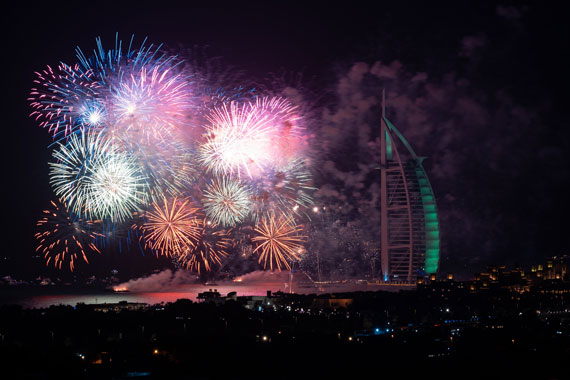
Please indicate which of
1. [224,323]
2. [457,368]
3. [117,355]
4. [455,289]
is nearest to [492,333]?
[457,368]

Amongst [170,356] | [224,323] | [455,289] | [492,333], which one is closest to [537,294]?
[455,289]

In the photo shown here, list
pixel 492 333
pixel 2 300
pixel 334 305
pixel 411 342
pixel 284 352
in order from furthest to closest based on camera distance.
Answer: pixel 2 300 < pixel 334 305 < pixel 492 333 < pixel 411 342 < pixel 284 352

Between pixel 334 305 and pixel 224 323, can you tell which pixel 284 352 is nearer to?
pixel 224 323

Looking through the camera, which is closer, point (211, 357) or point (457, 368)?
point (457, 368)

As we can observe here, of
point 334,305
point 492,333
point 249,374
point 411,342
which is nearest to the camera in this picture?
point 249,374

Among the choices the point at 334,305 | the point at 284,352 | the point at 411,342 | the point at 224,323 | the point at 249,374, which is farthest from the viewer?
the point at 334,305

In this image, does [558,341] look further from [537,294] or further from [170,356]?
[537,294]
